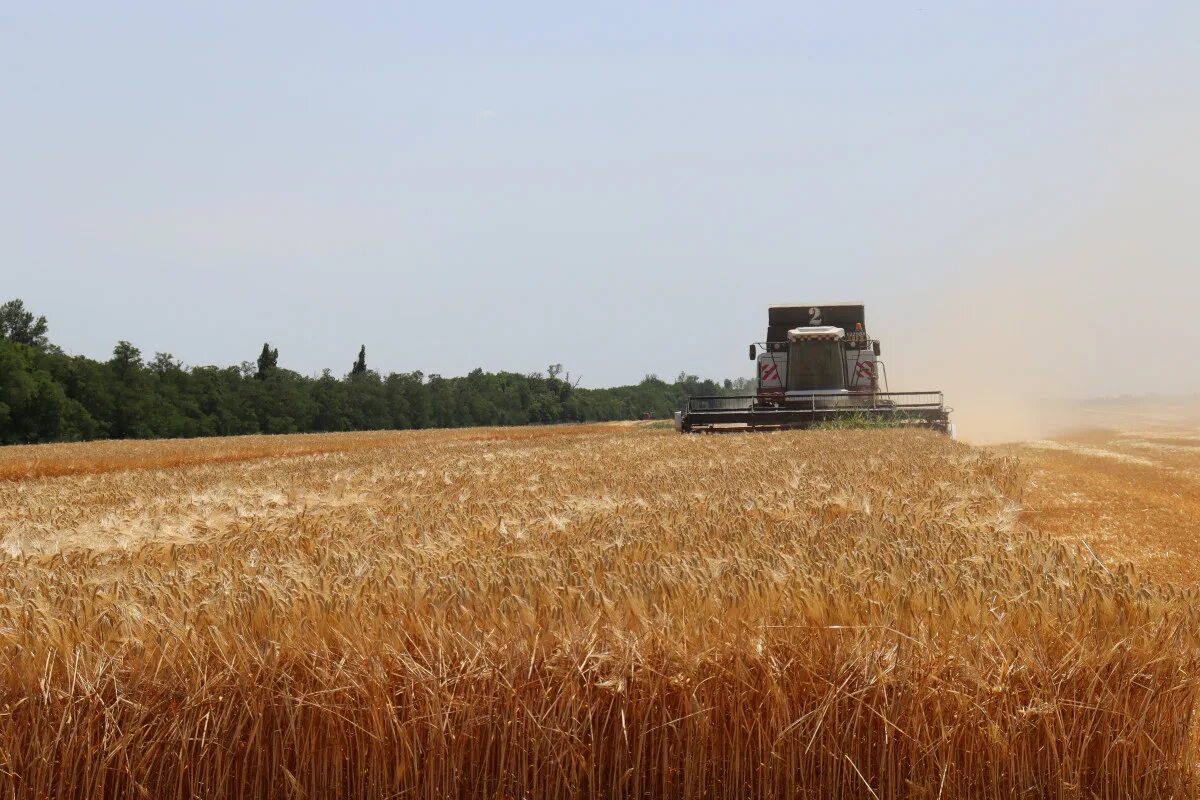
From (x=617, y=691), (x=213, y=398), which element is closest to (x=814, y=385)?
(x=617, y=691)

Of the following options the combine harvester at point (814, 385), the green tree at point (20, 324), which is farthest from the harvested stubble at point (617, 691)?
the green tree at point (20, 324)

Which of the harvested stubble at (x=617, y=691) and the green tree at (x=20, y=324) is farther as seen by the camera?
the green tree at (x=20, y=324)

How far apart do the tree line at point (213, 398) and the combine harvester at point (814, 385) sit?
443cm

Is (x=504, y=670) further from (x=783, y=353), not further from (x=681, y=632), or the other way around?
(x=783, y=353)

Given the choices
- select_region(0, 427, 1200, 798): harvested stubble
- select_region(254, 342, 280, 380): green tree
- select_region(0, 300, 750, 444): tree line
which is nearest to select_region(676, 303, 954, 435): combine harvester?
select_region(0, 300, 750, 444): tree line

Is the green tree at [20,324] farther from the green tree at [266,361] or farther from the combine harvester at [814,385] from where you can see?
the combine harvester at [814,385]

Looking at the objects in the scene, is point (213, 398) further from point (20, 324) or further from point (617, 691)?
point (617, 691)

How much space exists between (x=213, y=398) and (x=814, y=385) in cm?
6347

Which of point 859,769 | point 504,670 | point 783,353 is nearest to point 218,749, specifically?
point 504,670

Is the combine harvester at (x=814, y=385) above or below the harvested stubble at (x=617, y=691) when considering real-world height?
above

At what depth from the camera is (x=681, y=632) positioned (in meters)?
3.42

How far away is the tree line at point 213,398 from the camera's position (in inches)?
2361

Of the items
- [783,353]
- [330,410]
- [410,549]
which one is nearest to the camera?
[410,549]

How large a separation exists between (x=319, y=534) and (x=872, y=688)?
409 centimetres
